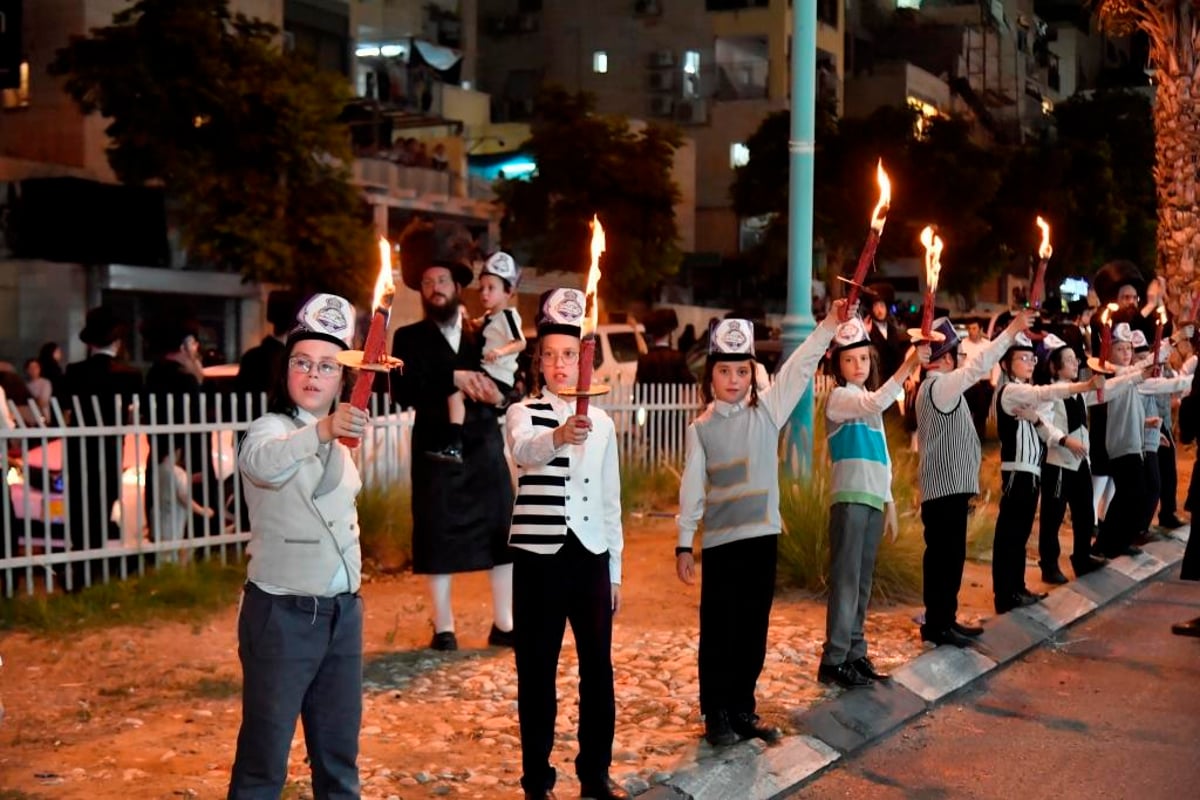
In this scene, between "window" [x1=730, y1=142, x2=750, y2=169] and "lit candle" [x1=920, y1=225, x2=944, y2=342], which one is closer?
"lit candle" [x1=920, y1=225, x2=944, y2=342]

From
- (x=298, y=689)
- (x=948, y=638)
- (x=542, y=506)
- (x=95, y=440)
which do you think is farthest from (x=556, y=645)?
(x=95, y=440)

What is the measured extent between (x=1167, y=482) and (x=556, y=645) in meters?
9.06

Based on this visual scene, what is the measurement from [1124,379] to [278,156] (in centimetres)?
1809

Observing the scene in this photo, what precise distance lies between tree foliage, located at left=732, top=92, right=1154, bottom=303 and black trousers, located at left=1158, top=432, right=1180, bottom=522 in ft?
72.9

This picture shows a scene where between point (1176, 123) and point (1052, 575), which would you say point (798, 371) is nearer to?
point (1052, 575)

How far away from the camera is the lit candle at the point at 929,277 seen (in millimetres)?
5824

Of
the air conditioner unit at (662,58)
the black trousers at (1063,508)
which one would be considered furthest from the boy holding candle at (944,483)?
the air conditioner unit at (662,58)

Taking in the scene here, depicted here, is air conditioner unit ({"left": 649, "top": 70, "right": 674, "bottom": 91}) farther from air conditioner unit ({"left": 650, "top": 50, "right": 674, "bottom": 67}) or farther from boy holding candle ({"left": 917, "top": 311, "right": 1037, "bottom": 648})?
boy holding candle ({"left": 917, "top": 311, "right": 1037, "bottom": 648})

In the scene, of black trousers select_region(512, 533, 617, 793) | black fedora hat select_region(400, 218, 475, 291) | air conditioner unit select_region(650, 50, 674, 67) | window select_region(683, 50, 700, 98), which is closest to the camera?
black trousers select_region(512, 533, 617, 793)

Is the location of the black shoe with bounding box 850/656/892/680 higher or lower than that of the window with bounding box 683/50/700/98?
lower

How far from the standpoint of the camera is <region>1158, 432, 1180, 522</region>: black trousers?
1257 cm

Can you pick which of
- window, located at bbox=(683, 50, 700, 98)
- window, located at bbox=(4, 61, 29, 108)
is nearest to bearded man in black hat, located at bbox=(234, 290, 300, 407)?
window, located at bbox=(4, 61, 29, 108)

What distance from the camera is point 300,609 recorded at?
14.5ft

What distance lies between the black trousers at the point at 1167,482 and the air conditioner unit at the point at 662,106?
35.6m
